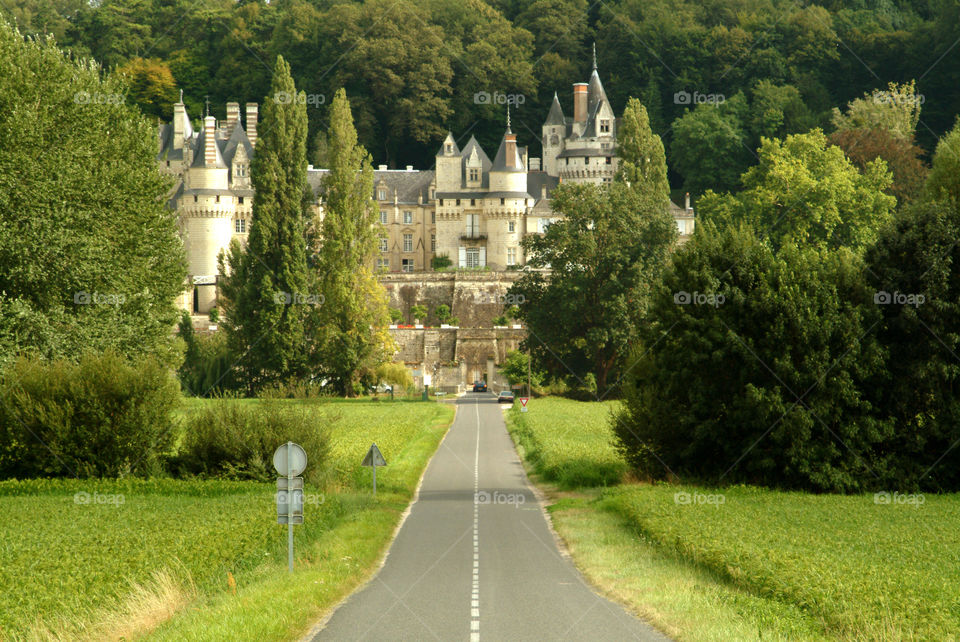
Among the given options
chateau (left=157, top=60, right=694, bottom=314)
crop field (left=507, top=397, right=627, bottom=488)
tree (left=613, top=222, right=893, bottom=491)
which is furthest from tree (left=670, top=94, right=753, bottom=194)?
tree (left=613, top=222, right=893, bottom=491)

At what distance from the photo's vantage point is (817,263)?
36.2 meters

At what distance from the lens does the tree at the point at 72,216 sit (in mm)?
37375

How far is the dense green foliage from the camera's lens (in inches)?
4934

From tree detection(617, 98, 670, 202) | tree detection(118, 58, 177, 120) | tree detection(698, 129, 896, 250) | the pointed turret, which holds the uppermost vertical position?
tree detection(118, 58, 177, 120)

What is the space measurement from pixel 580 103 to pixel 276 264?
6534cm

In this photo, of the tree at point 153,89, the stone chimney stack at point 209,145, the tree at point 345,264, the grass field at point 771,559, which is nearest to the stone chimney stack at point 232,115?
the stone chimney stack at point 209,145

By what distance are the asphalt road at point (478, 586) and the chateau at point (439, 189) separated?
248 feet

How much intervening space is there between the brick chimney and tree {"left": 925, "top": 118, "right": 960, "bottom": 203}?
8478cm

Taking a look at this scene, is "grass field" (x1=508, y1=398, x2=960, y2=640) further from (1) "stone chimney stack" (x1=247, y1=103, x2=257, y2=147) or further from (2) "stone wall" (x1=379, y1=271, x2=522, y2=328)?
(1) "stone chimney stack" (x1=247, y1=103, x2=257, y2=147)

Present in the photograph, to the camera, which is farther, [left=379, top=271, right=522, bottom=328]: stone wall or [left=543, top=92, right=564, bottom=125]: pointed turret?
[left=543, top=92, right=564, bottom=125]: pointed turret

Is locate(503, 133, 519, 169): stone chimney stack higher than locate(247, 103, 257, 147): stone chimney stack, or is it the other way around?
locate(247, 103, 257, 147): stone chimney stack

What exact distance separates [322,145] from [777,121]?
46836mm

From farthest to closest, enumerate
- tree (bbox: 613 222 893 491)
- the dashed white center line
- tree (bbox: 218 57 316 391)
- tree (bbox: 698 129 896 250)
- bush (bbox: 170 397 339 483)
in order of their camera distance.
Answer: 1. tree (bbox: 698 129 896 250)
2. tree (bbox: 218 57 316 391)
3. bush (bbox: 170 397 339 483)
4. tree (bbox: 613 222 893 491)
5. the dashed white center line

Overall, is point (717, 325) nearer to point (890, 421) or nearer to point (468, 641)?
point (890, 421)
